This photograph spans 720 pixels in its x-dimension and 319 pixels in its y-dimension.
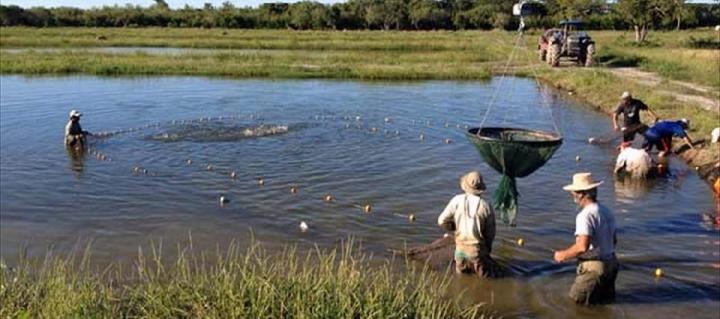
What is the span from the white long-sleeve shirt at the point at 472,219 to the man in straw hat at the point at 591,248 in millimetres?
1106

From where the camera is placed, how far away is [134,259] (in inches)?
388

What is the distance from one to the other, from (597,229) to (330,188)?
22.2 ft

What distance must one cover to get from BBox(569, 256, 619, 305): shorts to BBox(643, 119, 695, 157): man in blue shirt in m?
8.48

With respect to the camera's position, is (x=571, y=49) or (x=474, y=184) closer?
(x=474, y=184)

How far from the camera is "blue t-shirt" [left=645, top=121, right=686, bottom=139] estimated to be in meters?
15.6

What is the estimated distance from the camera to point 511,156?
9.52 meters

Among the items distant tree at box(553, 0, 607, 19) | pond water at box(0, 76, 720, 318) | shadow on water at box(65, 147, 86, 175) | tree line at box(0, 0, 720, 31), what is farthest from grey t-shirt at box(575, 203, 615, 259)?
tree line at box(0, 0, 720, 31)

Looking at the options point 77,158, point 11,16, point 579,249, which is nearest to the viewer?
point 579,249

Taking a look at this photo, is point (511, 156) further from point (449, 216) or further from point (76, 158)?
point (76, 158)

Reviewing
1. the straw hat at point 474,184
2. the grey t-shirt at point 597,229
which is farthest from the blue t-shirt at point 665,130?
the grey t-shirt at point 597,229

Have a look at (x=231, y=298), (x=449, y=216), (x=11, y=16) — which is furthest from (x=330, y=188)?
(x=11, y=16)

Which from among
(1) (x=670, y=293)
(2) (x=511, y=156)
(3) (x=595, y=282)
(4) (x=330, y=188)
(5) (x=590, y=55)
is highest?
(5) (x=590, y=55)

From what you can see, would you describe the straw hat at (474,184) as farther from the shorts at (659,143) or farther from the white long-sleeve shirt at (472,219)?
the shorts at (659,143)

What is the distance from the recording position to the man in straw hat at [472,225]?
866 cm
